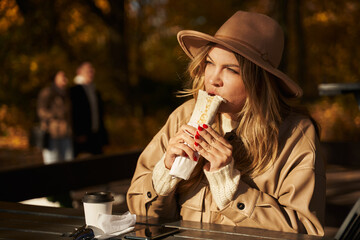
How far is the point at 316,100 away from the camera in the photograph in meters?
19.0

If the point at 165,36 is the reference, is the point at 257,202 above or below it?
below

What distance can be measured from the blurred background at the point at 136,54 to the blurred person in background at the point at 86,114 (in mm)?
7455

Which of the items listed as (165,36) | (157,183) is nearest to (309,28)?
(165,36)

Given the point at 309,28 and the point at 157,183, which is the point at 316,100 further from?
the point at 157,183

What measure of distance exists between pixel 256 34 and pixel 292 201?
0.84 m

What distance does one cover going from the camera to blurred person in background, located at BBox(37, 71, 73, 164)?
857 cm

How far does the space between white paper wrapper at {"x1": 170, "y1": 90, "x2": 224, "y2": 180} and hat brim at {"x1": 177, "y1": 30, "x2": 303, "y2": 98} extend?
245mm

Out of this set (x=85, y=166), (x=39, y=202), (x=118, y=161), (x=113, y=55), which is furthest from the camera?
(x=113, y=55)

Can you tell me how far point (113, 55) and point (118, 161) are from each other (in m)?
11.4

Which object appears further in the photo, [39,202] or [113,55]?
[113,55]

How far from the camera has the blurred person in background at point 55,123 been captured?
857cm

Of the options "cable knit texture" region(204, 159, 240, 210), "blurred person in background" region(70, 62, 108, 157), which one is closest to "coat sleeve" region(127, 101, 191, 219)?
"cable knit texture" region(204, 159, 240, 210)

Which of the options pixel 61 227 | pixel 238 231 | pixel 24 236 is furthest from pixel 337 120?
pixel 24 236

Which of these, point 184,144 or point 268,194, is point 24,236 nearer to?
point 184,144
